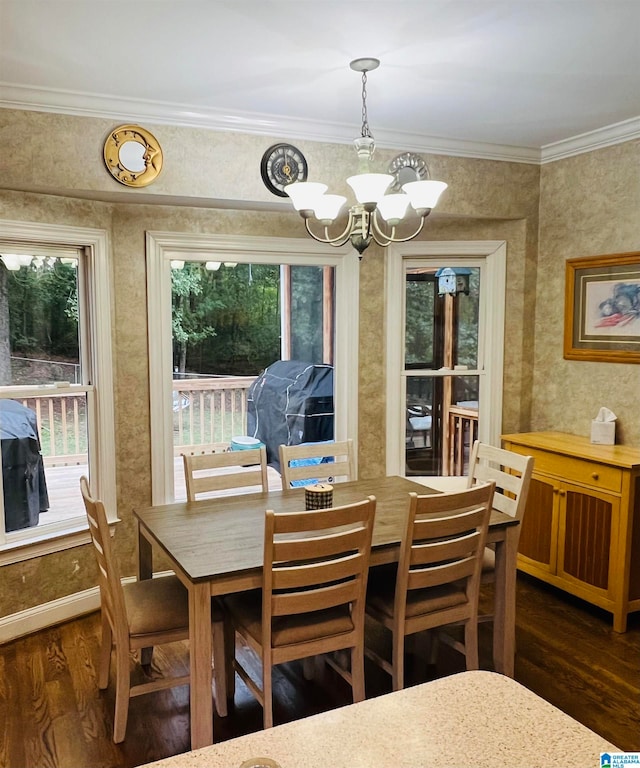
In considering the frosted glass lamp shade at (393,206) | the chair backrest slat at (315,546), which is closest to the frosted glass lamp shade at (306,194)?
the frosted glass lamp shade at (393,206)

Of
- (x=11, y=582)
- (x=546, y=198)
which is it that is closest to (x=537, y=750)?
(x=11, y=582)

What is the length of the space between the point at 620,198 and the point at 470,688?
3.39m

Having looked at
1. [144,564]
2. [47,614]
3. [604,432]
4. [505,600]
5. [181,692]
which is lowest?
[181,692]

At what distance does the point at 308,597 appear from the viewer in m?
2.32

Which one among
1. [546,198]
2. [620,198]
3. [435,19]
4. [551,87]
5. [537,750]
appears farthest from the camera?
[546,198]

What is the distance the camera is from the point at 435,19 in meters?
2.36

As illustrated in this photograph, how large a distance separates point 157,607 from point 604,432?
2.75 m

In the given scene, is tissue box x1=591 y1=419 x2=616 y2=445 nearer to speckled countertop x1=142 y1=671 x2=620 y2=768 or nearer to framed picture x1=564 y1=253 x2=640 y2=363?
framed picture x1=564 y1=253 x2=640 y2=363

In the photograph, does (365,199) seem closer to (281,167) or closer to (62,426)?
(281,167)

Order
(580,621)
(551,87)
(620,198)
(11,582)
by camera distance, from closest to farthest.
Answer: (551,87) → (11,582) → (580,621) → (620,198)

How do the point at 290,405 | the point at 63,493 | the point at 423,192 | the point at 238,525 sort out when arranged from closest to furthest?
the point at 423,192
the point at 238,525
the point at 63,493
the point at 290,405

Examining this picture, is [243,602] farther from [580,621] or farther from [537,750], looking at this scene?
[580,621]

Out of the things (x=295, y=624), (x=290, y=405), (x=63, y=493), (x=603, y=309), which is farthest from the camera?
(x=290, y=405)

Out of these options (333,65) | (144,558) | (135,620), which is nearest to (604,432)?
(333,65)
